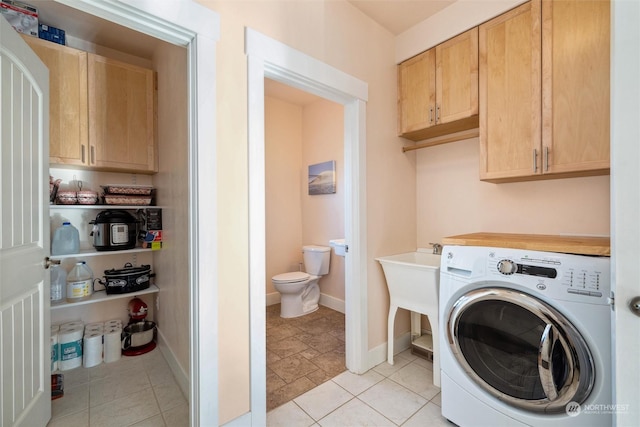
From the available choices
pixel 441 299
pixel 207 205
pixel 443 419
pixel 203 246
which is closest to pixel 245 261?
pixel 203 246

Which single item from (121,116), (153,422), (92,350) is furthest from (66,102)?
(153,422)

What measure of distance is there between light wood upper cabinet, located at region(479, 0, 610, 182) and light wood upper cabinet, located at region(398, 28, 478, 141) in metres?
0.08

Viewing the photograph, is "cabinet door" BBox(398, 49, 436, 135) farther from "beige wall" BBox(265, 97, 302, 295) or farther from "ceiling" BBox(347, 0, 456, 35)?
"beige wall" BBox(265, 97, 302, 295)

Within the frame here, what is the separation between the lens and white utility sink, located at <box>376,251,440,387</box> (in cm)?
182

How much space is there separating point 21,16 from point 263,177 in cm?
205

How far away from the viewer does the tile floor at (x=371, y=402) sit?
154cm

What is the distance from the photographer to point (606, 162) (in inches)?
54.6

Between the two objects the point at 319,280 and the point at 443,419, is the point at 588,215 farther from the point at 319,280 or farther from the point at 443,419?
the point at 319,280

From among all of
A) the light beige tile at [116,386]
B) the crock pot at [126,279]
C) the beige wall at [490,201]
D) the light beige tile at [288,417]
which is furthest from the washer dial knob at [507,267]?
the crock pot at [126,279]

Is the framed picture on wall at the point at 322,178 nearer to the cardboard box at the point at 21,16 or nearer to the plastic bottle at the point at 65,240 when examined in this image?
the plastic bottle at the point at 65,240

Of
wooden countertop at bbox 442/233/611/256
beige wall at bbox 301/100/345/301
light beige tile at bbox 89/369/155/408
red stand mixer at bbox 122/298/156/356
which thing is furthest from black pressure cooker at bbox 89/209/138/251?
wooden countertop at bbox 442/233/611/256

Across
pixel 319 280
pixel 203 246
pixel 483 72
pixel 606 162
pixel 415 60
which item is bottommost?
pixel 319 280

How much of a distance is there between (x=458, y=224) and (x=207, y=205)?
1950 mm

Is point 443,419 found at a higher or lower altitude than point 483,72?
lower
